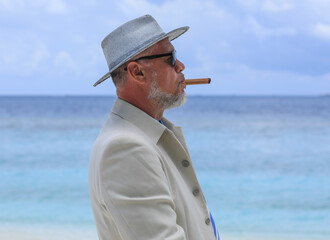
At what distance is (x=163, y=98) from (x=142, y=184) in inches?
11.7

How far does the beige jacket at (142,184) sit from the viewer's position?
1.19 meters

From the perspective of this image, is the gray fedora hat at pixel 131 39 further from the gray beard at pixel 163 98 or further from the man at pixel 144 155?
the gray beard at pixel 163 98

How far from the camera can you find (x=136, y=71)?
1.40 metres

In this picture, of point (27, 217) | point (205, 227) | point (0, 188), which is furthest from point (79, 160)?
point (205, 227)

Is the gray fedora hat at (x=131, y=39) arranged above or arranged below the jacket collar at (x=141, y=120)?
above

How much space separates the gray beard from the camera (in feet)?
4.56

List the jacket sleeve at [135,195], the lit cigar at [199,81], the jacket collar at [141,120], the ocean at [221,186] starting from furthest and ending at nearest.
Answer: the ocean at [221,186] → the lit cigar at [199,81] → the jacket collar at [141,120] → the jacket sleeve at [135,195]

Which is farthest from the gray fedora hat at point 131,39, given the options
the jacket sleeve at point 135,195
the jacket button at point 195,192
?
the jacket button at point 195,192

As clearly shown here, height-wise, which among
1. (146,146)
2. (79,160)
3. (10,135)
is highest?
(146,146)

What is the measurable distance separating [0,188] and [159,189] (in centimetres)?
814

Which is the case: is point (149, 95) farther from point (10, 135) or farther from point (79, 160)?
point (10, 135)

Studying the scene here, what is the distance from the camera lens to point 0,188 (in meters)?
8.77

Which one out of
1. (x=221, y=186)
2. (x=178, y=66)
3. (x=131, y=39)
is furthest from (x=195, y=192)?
(x=221, y=186)

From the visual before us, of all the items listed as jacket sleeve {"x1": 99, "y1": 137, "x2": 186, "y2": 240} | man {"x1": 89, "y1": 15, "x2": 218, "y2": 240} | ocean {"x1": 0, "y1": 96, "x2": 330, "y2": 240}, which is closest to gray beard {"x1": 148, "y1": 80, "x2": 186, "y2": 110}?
man {"x1": 89, "y1": 15, "x2": 218, "y2": 240}
